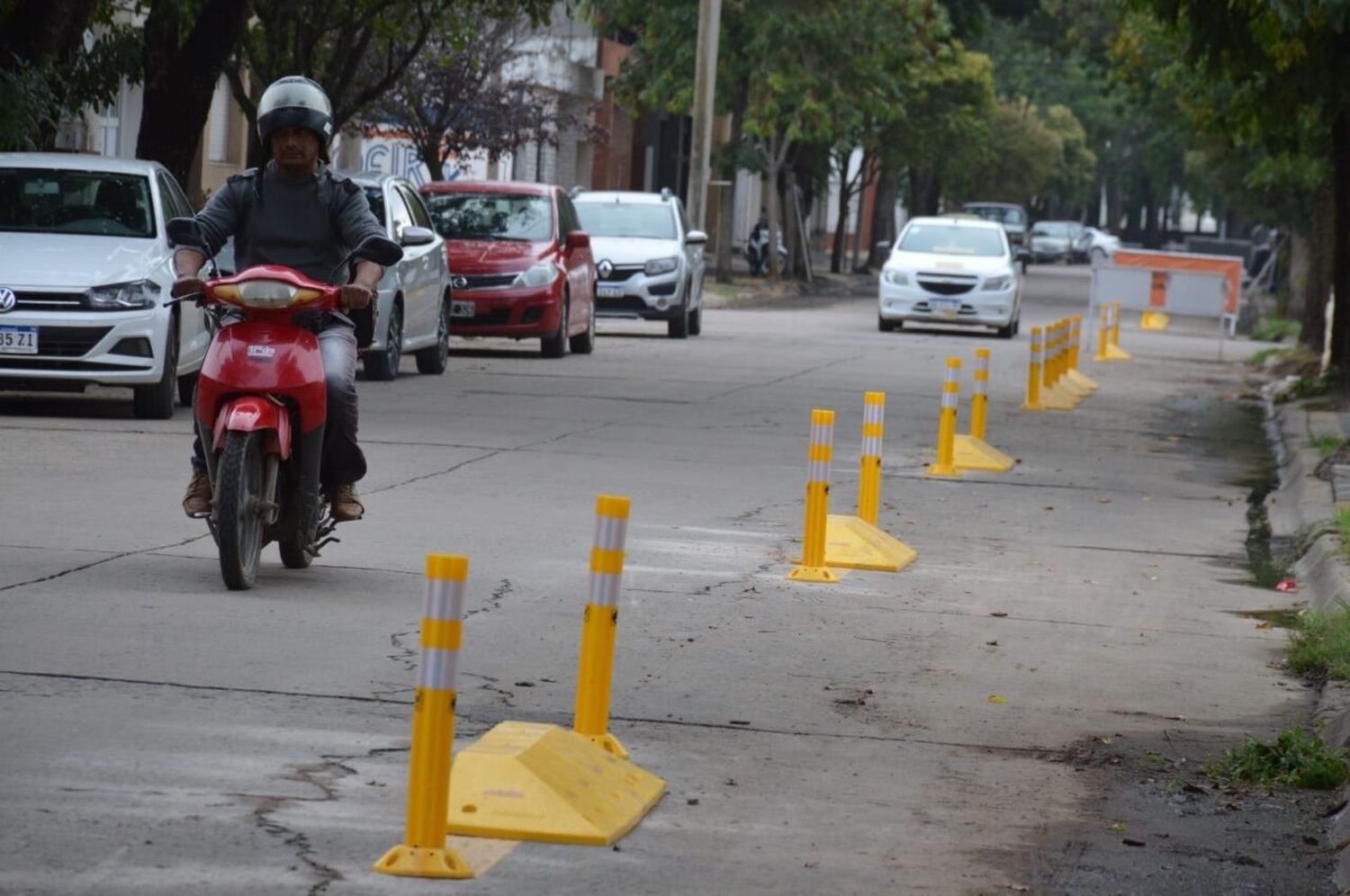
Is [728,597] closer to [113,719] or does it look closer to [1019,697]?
[1019,697]

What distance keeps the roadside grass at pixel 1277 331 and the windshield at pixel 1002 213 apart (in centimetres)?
3188

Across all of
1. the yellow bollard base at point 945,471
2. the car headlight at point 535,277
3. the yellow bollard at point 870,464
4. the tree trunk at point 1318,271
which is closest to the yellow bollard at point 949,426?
the yellow bollard base at point 945,471

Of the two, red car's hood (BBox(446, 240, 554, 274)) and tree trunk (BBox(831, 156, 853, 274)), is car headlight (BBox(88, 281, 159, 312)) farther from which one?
tree trunk (BBox(831, 156, 853, 274))

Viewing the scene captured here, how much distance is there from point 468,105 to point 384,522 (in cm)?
2369

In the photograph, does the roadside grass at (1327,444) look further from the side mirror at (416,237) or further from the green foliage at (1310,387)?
the side mirror at (416,237)

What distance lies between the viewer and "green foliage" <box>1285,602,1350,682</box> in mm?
8680

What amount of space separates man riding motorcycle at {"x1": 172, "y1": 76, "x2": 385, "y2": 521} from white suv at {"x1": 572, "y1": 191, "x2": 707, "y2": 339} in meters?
19.8

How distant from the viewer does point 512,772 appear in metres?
5.76

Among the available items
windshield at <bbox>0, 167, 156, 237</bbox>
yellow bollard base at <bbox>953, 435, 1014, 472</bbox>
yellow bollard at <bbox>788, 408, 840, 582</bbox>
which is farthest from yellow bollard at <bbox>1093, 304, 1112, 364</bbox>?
yellow bollard at <bbox>788, 408, 840, 582</bbox>

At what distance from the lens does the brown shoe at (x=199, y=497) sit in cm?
907

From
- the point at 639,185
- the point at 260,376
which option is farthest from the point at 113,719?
the point at 639,185

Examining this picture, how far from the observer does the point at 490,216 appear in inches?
988

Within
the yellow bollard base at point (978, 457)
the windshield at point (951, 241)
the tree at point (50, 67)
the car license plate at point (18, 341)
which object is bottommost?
the yellow bollard base at point (978, 457)

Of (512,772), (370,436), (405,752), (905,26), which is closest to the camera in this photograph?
(512,772)
